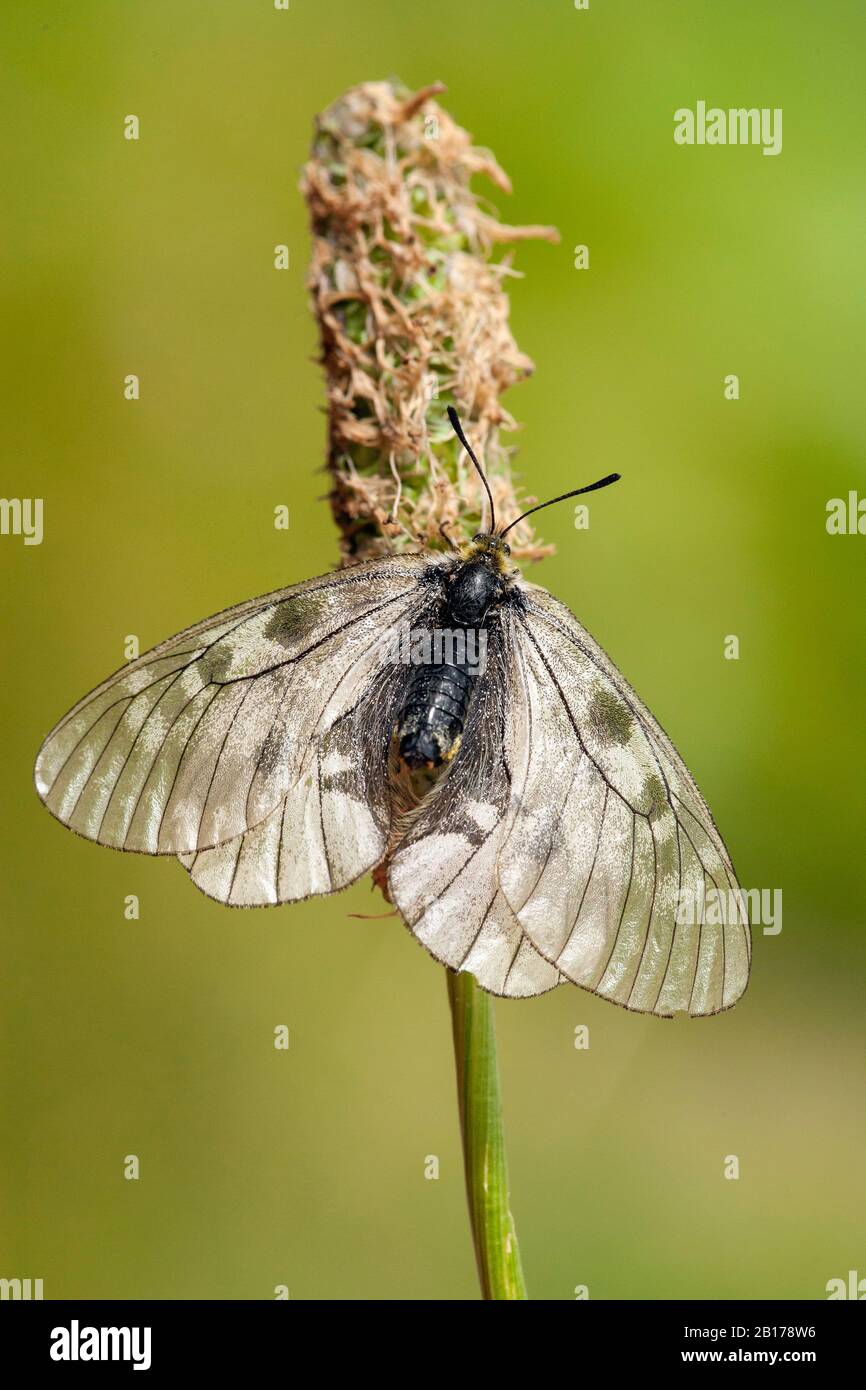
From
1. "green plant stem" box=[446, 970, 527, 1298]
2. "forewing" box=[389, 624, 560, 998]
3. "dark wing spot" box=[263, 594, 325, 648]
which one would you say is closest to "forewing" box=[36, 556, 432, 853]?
"dark wing spot" box=[263, 594, 325, 648]

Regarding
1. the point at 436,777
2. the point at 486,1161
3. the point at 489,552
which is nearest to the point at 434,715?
the point at 436,777

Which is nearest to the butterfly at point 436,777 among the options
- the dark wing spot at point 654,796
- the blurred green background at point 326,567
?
the dark wing spot at point 654,796

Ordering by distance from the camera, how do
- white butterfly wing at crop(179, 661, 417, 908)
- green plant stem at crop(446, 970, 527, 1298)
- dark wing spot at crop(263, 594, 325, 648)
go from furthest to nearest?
dark wing spot at crop(263, 594, 325, 648)
white butterfly wing at crop(179, 661, 417, 908)
green plant stem at crop(446, 970, 527, 1298)

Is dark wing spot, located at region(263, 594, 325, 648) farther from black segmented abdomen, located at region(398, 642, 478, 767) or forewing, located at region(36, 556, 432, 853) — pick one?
black segmented abdomen, located at region(398, 642, 478, 767)

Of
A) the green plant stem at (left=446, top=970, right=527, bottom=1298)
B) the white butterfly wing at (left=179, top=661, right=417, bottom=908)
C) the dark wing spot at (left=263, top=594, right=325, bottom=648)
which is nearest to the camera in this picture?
the green plant stem at (left=446, top=970, right=527, bottom=1298)

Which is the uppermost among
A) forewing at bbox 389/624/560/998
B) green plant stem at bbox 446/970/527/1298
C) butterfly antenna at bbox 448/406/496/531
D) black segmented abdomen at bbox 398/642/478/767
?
butterfly antenna at bbox 448/406/496/531

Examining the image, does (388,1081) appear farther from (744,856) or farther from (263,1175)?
(744,856)
